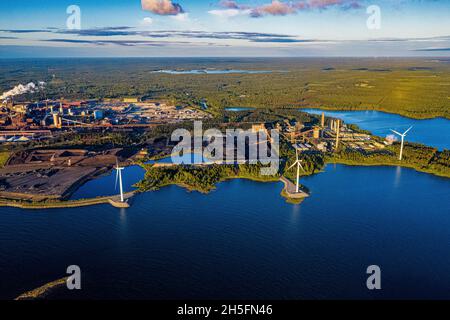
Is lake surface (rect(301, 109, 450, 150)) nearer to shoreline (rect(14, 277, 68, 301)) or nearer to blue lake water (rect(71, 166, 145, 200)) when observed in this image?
blue lake water (rect(71, 166, 145, 200))

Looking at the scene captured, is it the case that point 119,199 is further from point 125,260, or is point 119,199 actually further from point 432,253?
point 432,253

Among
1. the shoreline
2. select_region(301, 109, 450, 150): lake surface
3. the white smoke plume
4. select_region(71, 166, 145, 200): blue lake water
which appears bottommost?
the shoreline

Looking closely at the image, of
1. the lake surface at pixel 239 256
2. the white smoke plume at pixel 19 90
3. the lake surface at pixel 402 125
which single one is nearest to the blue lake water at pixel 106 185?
the lake surface at pixel 239 256

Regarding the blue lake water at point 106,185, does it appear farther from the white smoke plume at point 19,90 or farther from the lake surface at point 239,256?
the white smoke plume at point 19,90

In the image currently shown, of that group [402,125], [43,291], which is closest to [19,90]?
[402,125]

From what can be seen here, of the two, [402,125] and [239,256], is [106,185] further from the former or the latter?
[402,125]

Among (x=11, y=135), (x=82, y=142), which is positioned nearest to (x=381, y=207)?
(x=82, y=142)

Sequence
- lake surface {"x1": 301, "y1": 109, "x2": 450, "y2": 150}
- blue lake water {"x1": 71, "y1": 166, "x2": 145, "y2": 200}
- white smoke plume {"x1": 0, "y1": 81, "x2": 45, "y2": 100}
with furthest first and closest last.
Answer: white smoke plume {"x1": 0, "y1": 81, "x2": 45, "y2": 100}
lake surface {"x1": 301, "y1": 109, "x2": 450, "y2": 150}
blue lake water {"x1": 71, "y1": 166, "x2": 145, "y2": 200}

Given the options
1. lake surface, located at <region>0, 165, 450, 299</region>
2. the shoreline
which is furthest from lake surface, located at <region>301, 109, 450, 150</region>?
the shoreline
